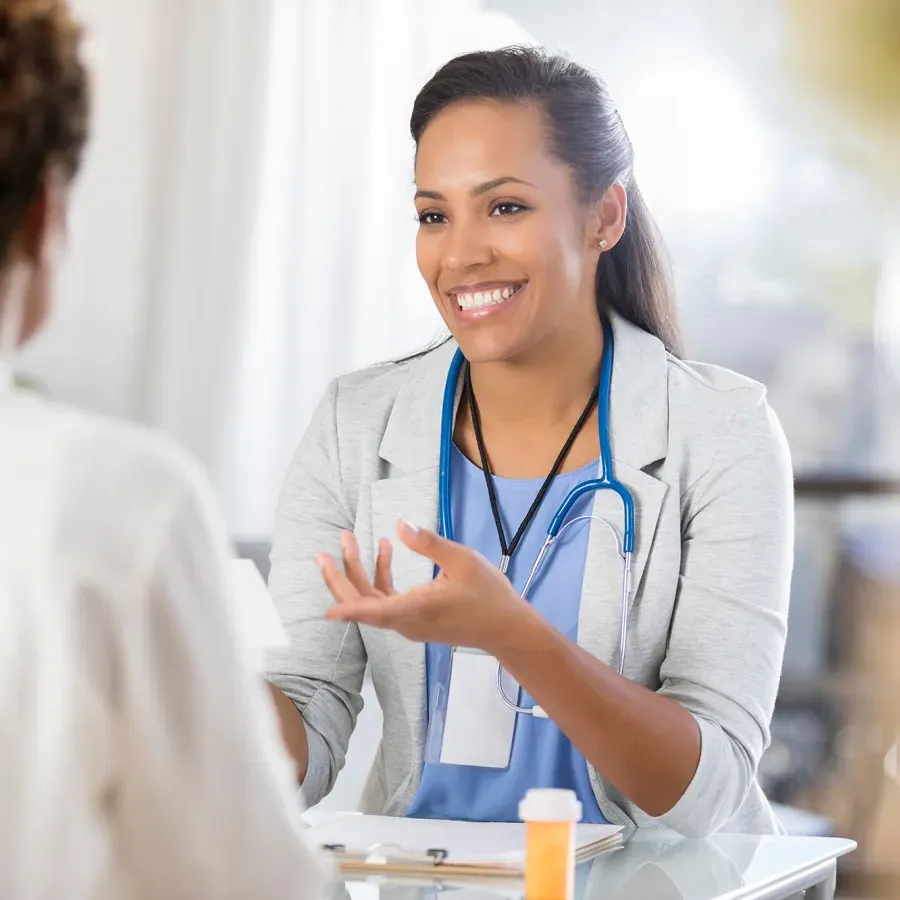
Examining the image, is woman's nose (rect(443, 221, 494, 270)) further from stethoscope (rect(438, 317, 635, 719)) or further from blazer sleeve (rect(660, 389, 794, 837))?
blazer sleeve (rect(660, 389, 794, 837))

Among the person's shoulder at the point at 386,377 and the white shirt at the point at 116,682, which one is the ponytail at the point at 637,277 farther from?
the white shirt at the point at 116,682

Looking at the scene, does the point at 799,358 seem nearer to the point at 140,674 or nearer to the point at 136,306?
the point at 136,306

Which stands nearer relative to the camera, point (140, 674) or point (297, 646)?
point (140, 674)

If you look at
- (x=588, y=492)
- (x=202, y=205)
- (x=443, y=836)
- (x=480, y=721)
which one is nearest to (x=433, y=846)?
(x=443, y=836)

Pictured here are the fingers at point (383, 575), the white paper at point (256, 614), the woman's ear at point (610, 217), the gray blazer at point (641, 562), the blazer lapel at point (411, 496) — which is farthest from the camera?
the woman's ear at point (610, 217)

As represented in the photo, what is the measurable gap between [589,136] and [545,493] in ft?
1.52

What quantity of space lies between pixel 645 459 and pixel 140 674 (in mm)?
1057

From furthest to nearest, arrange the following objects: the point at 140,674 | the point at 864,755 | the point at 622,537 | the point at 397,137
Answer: the point at 397,137, the point at 864,755, the point at 622,537, the point at 140,674

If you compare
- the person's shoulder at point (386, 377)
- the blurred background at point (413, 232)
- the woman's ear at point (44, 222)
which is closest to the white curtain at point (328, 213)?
the blurred background at point (413, 232)

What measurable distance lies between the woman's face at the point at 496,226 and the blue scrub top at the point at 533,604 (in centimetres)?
18

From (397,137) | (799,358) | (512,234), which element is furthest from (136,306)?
(512,234)

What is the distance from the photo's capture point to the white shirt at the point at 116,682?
2.03ft

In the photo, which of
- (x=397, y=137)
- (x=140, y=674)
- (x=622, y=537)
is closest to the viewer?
(x=140, y=674)

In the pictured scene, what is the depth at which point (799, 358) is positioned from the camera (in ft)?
10.3
